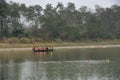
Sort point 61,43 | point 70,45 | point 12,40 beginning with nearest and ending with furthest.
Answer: point 12,40 → point 70,45 → point 61,43

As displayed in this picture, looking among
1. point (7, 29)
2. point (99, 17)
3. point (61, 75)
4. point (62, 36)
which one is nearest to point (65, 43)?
point (62, 36)

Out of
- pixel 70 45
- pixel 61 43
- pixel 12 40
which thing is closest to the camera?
pixel 12 40

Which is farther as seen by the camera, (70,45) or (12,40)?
(70,45)

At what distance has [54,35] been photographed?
488ft

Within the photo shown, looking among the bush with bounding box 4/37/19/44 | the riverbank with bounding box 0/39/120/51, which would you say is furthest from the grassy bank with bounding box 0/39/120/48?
the bush with bounding box 4/37/19/44

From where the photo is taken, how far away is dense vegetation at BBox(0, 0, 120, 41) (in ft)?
465

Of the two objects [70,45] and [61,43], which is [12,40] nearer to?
[61,43]

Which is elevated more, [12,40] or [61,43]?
[12,40]

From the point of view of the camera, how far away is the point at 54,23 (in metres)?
149

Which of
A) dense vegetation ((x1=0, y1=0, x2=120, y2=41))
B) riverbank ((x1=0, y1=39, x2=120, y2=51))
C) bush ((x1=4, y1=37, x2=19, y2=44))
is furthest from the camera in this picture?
dense vegetation ((x1=0, y1=0, x2=120, y2=41))

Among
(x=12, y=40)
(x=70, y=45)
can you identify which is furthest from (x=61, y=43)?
(x=12, y=40)

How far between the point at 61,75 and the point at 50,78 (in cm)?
275

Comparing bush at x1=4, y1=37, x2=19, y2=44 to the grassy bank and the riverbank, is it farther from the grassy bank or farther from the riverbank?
the riverbank

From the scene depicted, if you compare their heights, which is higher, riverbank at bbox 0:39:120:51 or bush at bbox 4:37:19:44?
bush at bbox 4:37:19:44
